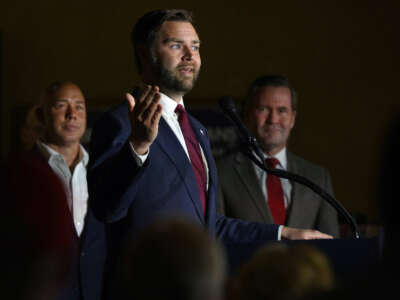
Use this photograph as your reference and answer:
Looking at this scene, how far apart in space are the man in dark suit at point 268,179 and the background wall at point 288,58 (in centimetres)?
236

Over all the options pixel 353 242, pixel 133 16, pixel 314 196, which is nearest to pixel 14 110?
pixel 133 16

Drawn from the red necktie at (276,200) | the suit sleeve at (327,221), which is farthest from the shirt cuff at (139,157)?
the suit sleeve at (327,221)

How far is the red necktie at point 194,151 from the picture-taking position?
188 centimetres

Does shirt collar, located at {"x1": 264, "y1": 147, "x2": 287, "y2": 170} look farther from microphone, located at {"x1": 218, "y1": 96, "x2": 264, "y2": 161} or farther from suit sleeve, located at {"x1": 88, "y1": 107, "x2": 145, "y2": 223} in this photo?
suit sleeve, located at {"x1": 88, "y1": 107, "x2": 145, "y2": 223}

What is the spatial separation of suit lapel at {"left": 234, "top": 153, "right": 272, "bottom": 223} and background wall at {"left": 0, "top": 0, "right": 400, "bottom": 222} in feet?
8.32

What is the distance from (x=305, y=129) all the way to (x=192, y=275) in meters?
4.87

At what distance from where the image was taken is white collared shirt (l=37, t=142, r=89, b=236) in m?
3.07

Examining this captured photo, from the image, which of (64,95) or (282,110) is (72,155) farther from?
(282,110)

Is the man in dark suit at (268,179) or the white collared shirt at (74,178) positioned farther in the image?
the white collared shirt at (74,178)

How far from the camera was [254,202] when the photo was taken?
275 centimetres

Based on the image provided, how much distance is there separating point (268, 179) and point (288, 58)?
263 centimetres

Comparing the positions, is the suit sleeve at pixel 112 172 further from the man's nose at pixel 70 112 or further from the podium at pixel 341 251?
the man's nose at pixel 70 112

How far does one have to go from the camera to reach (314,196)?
287cm

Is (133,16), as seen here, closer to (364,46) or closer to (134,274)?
(364,46)
